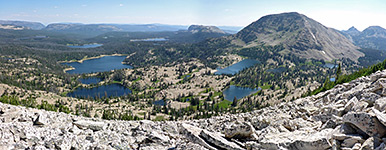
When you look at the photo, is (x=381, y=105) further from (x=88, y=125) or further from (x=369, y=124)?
(x=88, y=125)

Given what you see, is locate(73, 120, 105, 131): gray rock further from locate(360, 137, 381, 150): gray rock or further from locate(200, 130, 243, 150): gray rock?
locate(360, 137, 381, 150): gray rock

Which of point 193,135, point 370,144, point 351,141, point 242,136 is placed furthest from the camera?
point 242,136

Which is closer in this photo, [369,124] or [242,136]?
[369,124]

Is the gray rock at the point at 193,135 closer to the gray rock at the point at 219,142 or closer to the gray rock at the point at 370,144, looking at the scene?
the gray rock at the point at 219,142

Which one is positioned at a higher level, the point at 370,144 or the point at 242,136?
the point at 370,144

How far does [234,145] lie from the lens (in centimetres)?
2058

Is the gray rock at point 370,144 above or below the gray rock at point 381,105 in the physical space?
below

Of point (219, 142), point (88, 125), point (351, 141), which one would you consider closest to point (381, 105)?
point (351, 141)

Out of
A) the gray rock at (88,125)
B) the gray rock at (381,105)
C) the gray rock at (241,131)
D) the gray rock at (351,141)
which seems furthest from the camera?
the gray rock at (88,125)

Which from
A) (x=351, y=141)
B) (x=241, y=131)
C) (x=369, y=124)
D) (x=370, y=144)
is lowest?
(x=241, y=131)

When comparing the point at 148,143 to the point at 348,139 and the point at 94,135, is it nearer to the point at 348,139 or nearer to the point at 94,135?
the point at 94,135

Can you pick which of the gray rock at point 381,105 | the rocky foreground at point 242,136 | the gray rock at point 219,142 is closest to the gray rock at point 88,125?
the rocky foreground at point 242,136

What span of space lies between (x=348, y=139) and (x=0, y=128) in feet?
107


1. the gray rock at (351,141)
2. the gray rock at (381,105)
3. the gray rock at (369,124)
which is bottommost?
the gray rock at (351,141)
